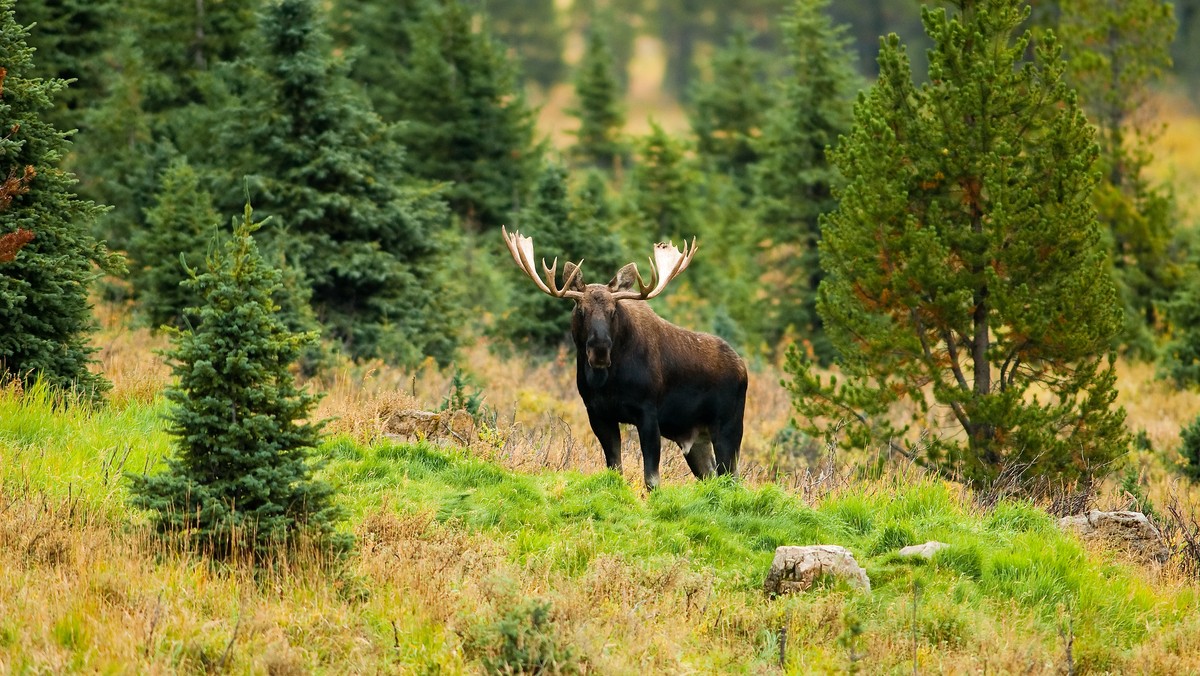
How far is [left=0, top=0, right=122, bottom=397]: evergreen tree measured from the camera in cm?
1064

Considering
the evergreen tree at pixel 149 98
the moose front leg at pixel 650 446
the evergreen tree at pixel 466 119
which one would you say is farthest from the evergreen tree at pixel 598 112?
the moose front leg at pixel 650 446

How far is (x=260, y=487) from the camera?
23.8ft

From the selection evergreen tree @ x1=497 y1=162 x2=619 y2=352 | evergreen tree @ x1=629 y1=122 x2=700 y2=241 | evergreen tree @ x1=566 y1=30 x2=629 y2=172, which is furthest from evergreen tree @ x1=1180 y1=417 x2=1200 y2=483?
evergreen tree @ x1=566 y1=30 x2=629 y2=172

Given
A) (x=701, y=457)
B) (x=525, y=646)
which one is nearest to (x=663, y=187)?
(x=701, y=457)

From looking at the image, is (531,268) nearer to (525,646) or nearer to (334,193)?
(525,646)

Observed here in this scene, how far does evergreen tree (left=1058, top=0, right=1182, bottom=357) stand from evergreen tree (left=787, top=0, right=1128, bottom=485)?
554 inches

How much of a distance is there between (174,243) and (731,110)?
2540 cm

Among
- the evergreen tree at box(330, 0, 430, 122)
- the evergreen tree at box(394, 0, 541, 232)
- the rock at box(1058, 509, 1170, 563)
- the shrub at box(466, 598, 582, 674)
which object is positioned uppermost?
the evergreen tree at box(330, 0, 430, 122)

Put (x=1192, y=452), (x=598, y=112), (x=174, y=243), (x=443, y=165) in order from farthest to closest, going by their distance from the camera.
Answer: (x=598, y=112) < (x=443, y=165) < (x=174, y=243) < (x=1192, y=452)

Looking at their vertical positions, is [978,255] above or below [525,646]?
above

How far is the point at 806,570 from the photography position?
8.28 m

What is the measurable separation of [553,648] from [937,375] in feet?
22.9

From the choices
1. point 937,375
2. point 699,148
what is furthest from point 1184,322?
point 699,148

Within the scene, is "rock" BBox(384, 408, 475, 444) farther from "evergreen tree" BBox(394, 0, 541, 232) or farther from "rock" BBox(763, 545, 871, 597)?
"evergreen tree" BBox(394, 0, 541, 232)
